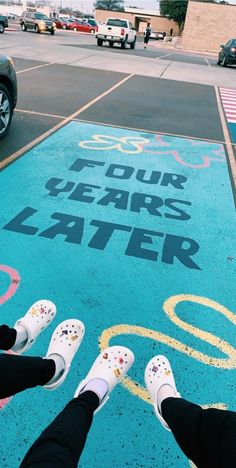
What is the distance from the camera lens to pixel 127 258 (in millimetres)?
3582

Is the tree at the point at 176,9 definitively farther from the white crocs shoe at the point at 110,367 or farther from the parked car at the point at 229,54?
the white crocs shoe at the point at 110,367

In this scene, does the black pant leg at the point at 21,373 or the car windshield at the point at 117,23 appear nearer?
the black pant leg at the point at 21,373

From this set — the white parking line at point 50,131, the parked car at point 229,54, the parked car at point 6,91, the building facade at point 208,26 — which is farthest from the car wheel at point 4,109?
the building facade at point 208,26

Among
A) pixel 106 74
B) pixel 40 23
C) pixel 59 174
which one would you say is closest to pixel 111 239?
pixel 59 174

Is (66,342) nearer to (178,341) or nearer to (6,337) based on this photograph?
(6,337)

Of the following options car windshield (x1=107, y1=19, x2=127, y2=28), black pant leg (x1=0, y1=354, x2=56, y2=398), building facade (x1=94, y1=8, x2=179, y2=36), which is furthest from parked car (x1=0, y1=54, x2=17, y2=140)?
building facade (x1=94, y1=8, x2=179, y2=36)

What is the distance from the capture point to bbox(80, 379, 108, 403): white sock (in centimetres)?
212

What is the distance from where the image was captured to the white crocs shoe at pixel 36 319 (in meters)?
2.51

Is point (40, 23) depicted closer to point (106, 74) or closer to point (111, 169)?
point (106, 74)

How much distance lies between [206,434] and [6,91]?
5.63m

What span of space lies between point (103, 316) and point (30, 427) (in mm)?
992

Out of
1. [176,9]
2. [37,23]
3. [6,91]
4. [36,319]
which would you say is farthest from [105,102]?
[176,9]

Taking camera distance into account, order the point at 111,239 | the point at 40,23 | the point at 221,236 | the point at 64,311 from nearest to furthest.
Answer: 1. the point at 64,311
2. the point at 111,239
3. the point at 221,236
4. the point at 40,23

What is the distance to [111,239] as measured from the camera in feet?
12.6
